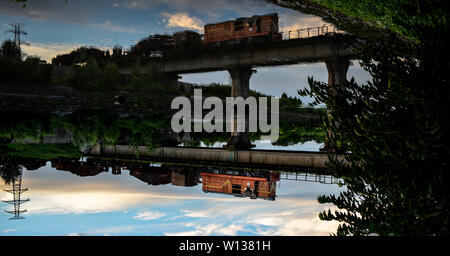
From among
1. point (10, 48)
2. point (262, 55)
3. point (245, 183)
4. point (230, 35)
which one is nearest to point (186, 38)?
point (230, 35)

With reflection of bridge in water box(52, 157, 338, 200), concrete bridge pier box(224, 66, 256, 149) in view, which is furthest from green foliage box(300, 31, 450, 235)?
concrete bridge pier box(224, 66, 256, 149)

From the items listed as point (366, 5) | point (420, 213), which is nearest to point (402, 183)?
point (420, 213)

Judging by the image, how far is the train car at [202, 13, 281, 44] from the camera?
33.2 metres

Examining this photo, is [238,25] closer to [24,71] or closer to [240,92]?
[240,92]

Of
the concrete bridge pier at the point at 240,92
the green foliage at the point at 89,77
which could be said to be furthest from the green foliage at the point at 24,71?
the concrete bridge pier at the point at 240,92

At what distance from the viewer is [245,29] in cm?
3428

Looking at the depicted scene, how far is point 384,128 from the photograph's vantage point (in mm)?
7082

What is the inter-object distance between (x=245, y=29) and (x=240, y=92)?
19.1 ft

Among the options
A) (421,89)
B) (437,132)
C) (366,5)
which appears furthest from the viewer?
(366,5)

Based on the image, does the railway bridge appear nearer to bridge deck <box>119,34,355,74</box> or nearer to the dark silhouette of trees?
bridge deck <box>119,34,355,74</box>

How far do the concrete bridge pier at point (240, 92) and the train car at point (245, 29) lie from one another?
9.81 feet

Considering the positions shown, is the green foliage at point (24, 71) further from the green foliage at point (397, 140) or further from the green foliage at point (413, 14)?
the green foliage at point (397, 140)
